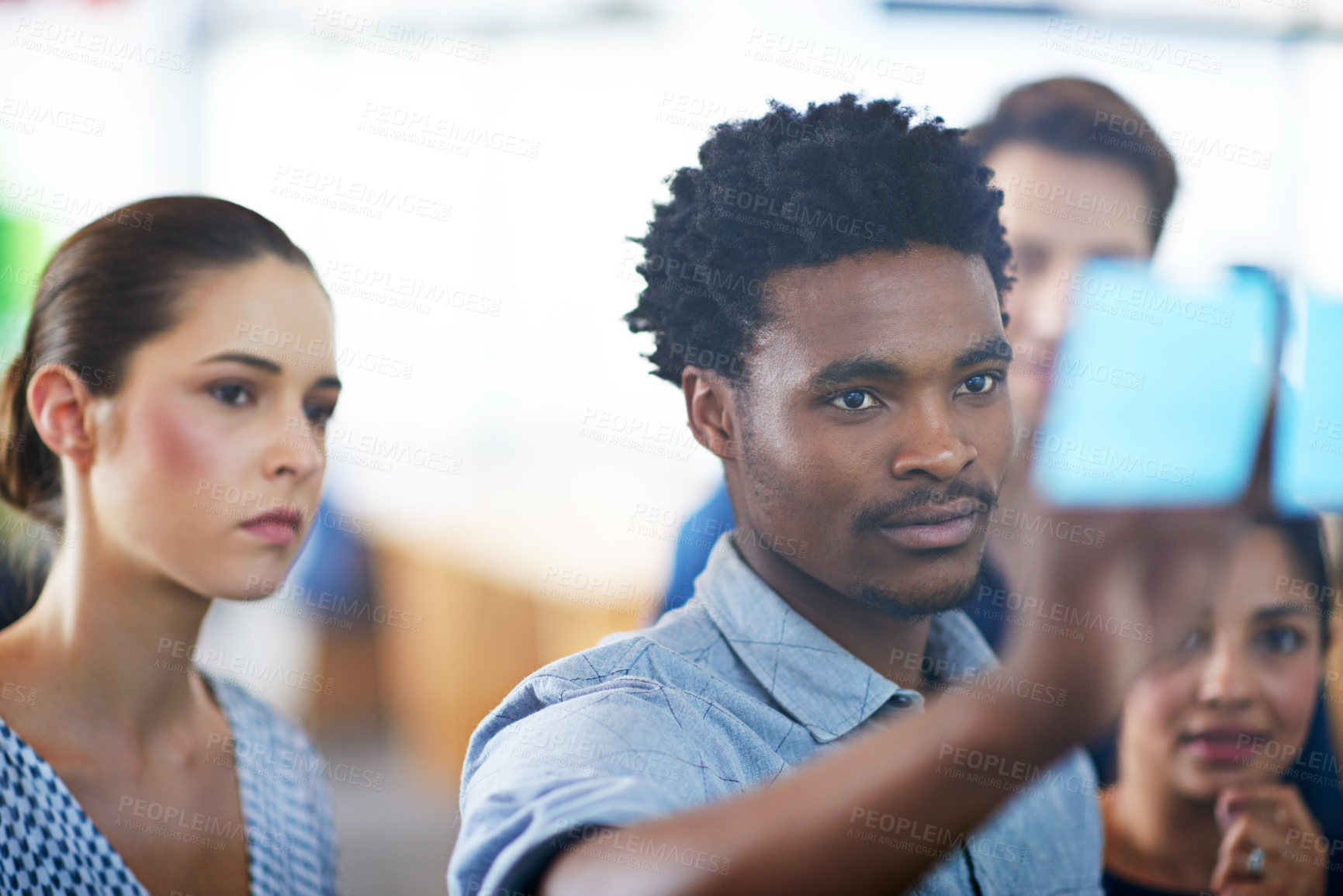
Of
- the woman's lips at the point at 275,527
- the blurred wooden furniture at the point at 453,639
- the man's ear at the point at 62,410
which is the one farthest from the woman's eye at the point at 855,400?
the man's ear at the point at 62,410

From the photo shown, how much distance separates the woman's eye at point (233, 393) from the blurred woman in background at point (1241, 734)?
838 mm

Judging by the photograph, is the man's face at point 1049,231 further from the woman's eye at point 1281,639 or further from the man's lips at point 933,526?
the woman's eye at point 1281,639

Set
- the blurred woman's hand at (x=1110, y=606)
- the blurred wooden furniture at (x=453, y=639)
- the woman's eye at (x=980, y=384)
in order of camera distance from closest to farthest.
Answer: the blurred woman's hand at (x=1110, y=606) → the woman's eye at (x=980, y=384) → the blurred wooden furniture at (x=453, y=639)

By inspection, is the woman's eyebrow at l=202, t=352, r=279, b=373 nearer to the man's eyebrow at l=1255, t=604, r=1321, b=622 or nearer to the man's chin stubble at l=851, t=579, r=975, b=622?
the man's chin stubble at l=851, t=579, r=975, b=622

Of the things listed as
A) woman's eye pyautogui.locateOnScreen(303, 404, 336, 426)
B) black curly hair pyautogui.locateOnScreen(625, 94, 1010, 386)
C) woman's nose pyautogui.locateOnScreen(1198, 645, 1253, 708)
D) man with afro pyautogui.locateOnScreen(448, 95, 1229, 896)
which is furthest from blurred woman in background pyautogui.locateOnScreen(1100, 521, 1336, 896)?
woman's eye pyautogui.locateOnScreen(303, 404, 336, 426)

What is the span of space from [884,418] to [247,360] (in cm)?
54

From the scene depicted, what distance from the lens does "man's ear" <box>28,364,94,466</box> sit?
35.2 inches

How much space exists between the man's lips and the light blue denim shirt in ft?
0.35

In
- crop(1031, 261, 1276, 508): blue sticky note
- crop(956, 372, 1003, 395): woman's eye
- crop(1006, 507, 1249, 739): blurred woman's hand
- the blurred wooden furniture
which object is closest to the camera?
crop(1006, 507, 1249, 739): blurred woman's hand

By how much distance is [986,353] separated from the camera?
0.76 m

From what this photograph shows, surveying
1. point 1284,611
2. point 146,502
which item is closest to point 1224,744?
point 1284,611

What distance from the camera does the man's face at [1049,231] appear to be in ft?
2.90

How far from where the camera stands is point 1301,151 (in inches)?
39.4

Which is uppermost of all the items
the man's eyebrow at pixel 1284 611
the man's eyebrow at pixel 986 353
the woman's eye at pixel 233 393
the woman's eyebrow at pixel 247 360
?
the man's eyebrow at pixel 986 353
